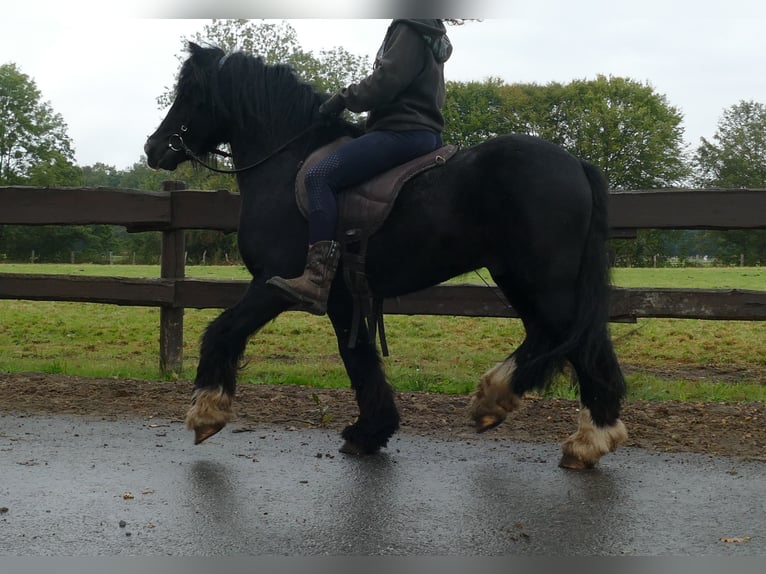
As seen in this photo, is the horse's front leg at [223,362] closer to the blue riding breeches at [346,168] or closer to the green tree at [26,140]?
the blue riding breeches at [346,168]

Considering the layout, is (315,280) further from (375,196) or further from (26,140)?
(26,140)

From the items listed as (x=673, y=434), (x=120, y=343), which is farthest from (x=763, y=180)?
(x=673, y=434)

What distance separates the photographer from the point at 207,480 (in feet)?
14.0

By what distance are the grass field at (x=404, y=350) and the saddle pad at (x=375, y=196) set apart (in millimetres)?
1987

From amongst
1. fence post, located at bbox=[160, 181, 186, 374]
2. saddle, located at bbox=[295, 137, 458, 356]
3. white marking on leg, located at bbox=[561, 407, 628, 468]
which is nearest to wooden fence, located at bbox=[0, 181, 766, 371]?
fence post, located at bbox=[160, 181, 186, 374]

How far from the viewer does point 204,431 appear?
4.93 m

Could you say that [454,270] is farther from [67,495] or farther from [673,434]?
[67,495]

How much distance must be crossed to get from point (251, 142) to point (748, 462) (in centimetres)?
356

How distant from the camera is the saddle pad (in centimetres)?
490

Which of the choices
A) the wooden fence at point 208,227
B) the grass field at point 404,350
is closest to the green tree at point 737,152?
the grass field at point 404,350

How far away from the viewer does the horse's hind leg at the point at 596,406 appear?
15.1ft

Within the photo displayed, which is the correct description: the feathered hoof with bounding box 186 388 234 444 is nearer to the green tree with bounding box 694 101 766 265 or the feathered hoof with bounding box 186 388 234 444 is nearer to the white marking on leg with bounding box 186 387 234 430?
the white marking on leg with bounding box 186 387 234 430

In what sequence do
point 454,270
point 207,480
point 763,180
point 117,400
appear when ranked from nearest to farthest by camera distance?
point 207,480
point 454,270
point 117,400
point 763,180

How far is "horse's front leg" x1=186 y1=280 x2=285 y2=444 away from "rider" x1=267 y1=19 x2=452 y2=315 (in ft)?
0.72
